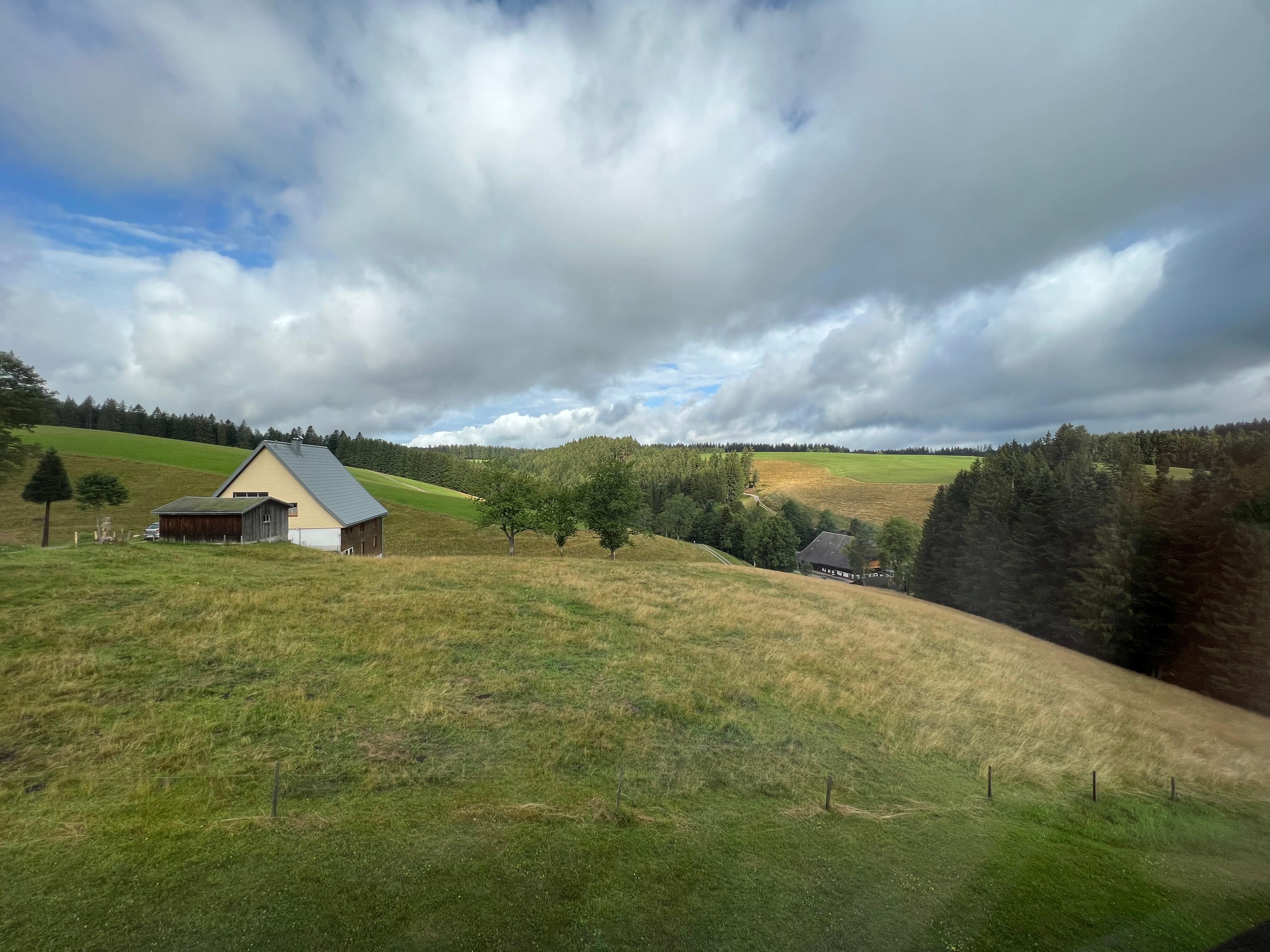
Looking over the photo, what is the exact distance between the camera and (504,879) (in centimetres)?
666

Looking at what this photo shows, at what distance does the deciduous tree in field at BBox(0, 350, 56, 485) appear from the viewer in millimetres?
21125

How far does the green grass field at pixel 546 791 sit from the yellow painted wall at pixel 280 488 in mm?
19796

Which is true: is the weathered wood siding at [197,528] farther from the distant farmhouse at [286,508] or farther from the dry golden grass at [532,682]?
the dry golden grass at [532,682]

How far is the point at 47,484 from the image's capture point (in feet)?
120

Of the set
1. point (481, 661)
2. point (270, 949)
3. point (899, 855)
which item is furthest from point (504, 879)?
point (481, 661)

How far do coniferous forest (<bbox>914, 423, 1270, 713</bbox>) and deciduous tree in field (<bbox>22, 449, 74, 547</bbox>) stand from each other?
7324 cm

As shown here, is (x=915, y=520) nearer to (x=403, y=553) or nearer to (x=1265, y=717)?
(x=1265, y=717)

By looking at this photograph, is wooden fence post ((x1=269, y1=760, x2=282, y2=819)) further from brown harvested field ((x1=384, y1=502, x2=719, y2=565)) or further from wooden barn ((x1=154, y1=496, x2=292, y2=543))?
brown harvested field ((x1=384, y1=502, x2=719, y2=565))

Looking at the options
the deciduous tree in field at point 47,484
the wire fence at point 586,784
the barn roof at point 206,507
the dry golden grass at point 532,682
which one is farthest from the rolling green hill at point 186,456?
the wire fence at point 586,784

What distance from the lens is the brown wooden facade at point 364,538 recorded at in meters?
40.5

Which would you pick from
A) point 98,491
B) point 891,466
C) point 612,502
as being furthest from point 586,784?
point 891,466

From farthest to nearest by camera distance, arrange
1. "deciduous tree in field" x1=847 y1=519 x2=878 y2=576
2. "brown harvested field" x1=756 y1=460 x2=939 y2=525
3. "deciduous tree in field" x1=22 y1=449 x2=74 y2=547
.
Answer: "brown harvested field" x1=756 y1=460 x2=939 y2=525 < "deciduous tree in field" x1=847 y1=519 x2=878 y2=576 < "deciduous tree in field" x1=22 y1=449 x2=74 y2=547

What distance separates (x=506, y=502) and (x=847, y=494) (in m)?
108

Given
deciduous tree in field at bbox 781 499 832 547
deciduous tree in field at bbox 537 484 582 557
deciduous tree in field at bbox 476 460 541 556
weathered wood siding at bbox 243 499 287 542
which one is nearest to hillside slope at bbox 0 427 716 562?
deciduous tree in field at bbox 537 484 582 557
